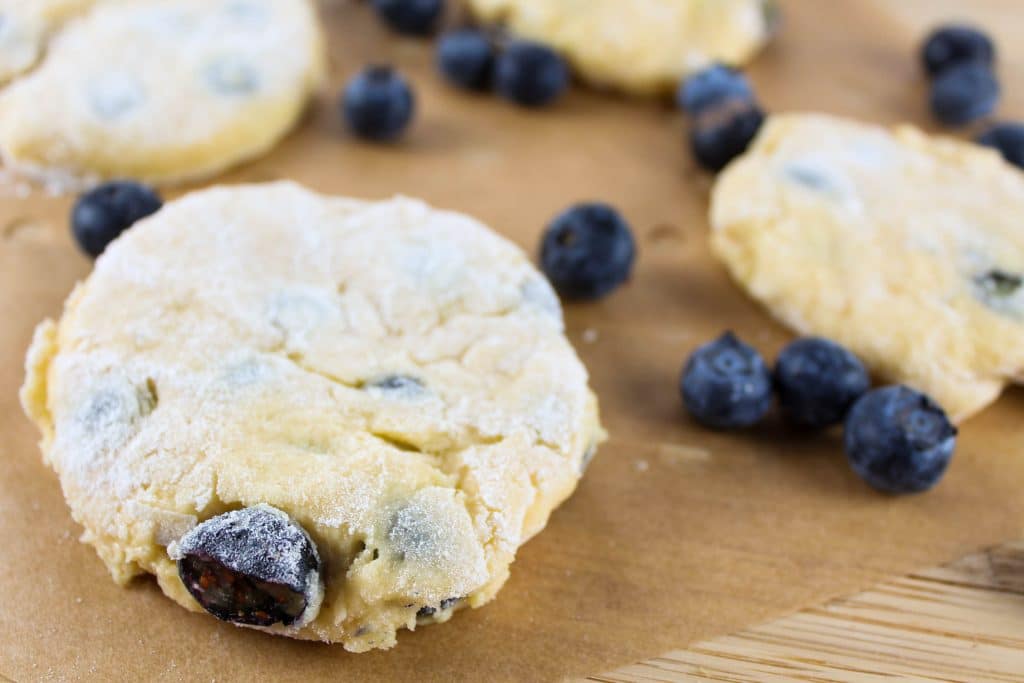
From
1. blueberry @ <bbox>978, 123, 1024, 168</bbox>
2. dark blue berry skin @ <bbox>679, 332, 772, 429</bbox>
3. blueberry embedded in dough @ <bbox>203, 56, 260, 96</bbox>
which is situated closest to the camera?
dark blue berry skin @ <bbox>679, 332, 772, 429</bbox>

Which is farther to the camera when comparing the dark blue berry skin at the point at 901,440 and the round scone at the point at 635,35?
the round scone at the point at 635,35

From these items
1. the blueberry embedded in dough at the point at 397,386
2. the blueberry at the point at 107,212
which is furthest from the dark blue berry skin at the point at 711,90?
the blueberry at the point at 107,212

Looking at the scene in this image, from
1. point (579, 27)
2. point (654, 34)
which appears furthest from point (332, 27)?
point (654, 34)

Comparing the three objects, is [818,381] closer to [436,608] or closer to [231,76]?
[436,608]

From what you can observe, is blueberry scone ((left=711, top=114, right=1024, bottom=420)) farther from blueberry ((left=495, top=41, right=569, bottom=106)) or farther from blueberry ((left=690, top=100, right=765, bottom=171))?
blueberry ((left=495, top=41, right=569, bottom=106))

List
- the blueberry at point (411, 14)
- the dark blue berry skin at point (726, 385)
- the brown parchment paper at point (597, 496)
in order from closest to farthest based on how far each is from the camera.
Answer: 1. the brown parchment paper at point (597, 496)
2. the dark blue berry skin at point (726, 385)
3. the blueberry at point (411, 14)

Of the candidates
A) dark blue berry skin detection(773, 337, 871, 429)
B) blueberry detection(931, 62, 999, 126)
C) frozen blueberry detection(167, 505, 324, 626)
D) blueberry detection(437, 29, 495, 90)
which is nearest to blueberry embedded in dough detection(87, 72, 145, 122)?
blueberry detection(437, 29, 495, 90)

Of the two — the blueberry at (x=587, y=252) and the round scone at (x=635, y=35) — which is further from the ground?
the round scone at (x=635, y=35)

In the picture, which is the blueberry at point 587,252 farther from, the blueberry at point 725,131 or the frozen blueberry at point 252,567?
the frozen blueberry at point 252,567

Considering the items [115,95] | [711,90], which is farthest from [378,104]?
[711,90]
